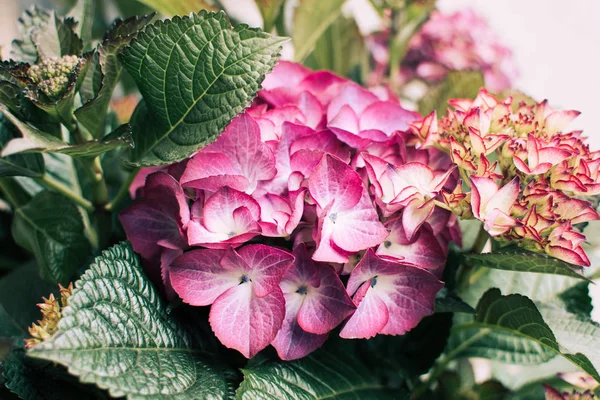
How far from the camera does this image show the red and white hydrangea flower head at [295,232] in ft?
1.32

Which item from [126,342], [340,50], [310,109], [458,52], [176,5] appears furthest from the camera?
[458,52]

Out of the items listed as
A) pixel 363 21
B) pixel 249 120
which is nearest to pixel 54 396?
pixel 249 120

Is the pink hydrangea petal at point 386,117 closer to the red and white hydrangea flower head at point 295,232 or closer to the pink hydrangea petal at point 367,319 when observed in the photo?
the red and white hydrangea flower head at point 295,232

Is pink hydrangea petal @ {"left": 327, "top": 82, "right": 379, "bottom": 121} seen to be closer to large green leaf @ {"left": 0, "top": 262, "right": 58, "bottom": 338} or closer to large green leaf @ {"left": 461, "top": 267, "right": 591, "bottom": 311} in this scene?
large green leaf @ {"left": 461, "top": 267, "right": 591, "bottom": 311}

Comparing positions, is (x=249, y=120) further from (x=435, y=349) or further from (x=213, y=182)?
(x=435, y=349)

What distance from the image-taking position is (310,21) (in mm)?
688

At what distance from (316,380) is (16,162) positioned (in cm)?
31

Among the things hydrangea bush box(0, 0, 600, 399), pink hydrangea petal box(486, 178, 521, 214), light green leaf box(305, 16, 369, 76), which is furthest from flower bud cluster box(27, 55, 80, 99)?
light green leaf box(305, 16, 369, 76)

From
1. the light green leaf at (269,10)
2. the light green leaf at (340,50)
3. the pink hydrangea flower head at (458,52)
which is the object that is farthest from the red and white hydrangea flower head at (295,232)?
the pink hydrangea flower head at (458,52)

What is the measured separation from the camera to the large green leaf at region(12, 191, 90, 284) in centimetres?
50

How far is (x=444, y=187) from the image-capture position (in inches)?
17.4

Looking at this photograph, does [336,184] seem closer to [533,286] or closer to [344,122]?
[344,122]

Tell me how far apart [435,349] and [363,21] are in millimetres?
1524

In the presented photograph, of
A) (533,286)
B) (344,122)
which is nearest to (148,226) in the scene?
(344,122)
